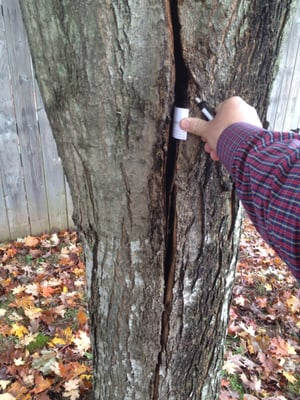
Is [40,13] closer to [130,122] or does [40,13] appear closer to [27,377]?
[130,122]

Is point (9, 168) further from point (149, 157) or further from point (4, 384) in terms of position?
point (149, 157)

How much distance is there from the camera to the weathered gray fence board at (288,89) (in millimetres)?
4695

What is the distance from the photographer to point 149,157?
1.19m

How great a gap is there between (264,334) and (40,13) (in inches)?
117

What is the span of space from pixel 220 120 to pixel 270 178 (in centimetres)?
26

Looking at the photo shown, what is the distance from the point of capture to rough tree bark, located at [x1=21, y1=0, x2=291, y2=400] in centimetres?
106

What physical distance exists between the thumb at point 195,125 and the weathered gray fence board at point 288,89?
3922 millimetres

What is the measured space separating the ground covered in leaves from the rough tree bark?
3.51 ft

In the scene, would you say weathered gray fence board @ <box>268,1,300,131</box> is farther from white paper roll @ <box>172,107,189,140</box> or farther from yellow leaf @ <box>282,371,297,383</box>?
white paper roll @ <box>172,107,189,140</box>

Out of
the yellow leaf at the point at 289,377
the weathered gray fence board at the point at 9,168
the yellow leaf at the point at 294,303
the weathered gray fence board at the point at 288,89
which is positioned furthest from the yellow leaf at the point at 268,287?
the weathered gray fence board at the point at 9,168

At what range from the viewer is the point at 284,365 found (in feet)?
9.18

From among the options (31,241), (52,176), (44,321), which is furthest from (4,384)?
(52,176)

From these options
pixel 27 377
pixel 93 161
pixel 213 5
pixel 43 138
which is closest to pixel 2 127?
pixel 43 138

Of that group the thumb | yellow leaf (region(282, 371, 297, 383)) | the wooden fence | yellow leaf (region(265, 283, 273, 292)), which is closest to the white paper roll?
the thumb
